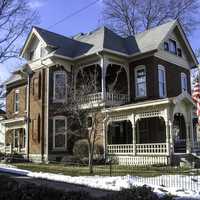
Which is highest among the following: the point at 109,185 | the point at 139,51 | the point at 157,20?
the point at 157,20

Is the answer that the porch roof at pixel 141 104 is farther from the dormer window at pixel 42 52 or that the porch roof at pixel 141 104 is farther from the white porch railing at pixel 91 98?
the dormer window at pixel 42 52

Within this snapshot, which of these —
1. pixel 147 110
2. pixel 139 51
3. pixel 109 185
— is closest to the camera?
pixel 109 185

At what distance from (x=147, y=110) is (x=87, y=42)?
31.1 feet

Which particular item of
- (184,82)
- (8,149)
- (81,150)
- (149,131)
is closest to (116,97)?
(149,131)

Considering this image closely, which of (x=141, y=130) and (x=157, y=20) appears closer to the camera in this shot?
(x=141, y=130)

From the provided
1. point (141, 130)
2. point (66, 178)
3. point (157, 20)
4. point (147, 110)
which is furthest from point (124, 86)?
point (157, 20)

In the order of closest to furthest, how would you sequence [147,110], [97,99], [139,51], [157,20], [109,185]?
[109,185], [147,110], [97,99], [139,51], [157,20]

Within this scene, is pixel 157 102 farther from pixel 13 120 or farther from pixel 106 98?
pixel 13 120

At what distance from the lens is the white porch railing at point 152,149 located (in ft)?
79.4

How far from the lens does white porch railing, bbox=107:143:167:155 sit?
79.8ft

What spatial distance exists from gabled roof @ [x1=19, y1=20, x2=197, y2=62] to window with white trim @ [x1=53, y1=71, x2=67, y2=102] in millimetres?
1631

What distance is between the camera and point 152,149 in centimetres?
2480

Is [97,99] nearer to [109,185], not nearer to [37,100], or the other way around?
[37,100]

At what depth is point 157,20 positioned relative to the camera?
45812mm
